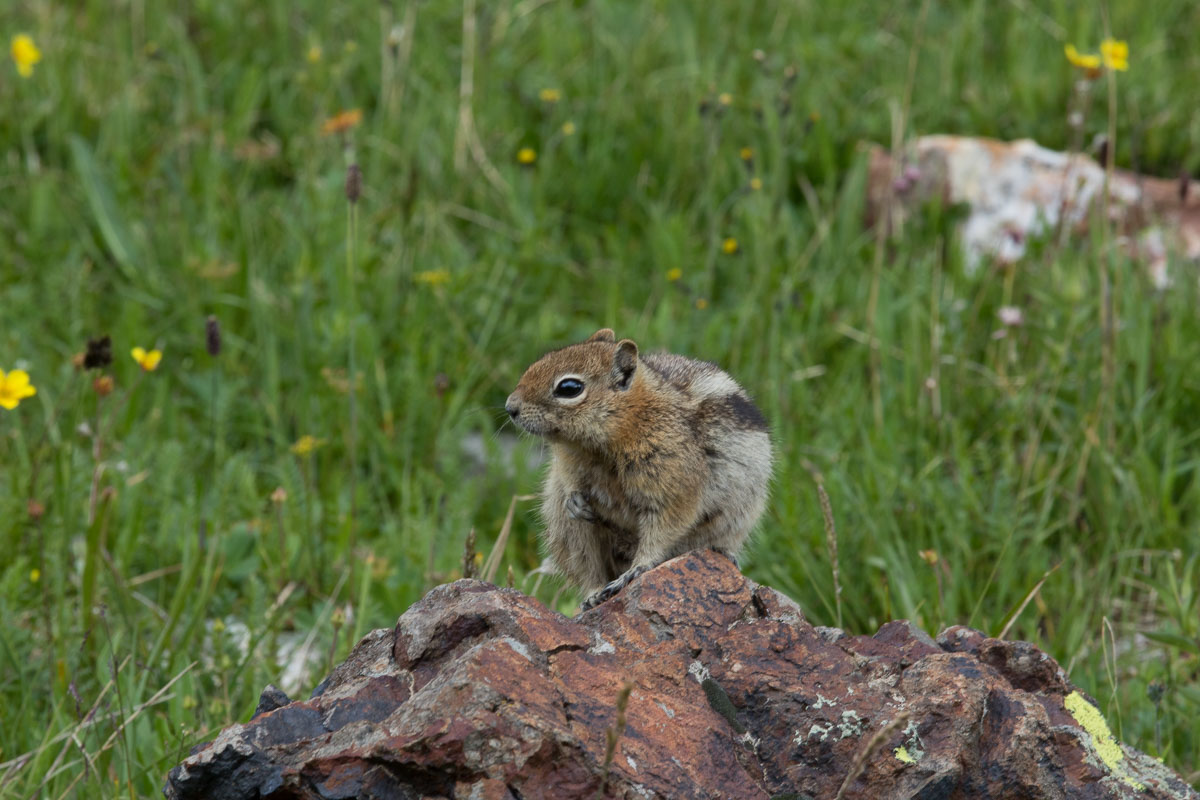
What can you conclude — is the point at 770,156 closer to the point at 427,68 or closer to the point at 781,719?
the point at 427,68

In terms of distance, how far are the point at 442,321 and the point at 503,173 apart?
1249 millimetres

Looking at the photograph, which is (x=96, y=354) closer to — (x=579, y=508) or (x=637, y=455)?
(x=579, y=508)

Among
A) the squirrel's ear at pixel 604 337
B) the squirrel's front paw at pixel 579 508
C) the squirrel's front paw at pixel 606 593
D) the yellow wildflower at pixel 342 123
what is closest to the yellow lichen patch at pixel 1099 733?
the squirrel's front paw at pixel 606 593

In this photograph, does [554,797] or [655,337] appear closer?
[554,797]

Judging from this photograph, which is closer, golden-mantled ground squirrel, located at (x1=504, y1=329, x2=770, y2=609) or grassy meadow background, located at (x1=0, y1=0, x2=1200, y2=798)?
golden-mantled ground squirrel, located at (x1=504, y1=329, x2=770, y2=609)

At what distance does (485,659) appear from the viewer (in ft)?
8.29

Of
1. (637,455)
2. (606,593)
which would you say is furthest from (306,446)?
(606,593)

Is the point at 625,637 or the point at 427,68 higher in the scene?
the point at 427,68

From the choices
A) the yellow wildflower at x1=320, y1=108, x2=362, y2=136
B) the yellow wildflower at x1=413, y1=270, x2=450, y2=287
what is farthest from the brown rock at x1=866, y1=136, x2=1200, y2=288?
the yellow wildflower at x1=320, y1=108, x2=362, y2=136

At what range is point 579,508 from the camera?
3.89m

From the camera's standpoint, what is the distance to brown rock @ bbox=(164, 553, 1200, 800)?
2.41m

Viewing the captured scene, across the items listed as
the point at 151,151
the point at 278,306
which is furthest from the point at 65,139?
the point at 278,306

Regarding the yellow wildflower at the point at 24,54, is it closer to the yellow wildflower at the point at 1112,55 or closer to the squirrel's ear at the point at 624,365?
the squirrel's ear at the point at 624,365

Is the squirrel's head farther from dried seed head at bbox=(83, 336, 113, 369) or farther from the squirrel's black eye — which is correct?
dried seed head at bbox=(83, 336, 113, 369)
